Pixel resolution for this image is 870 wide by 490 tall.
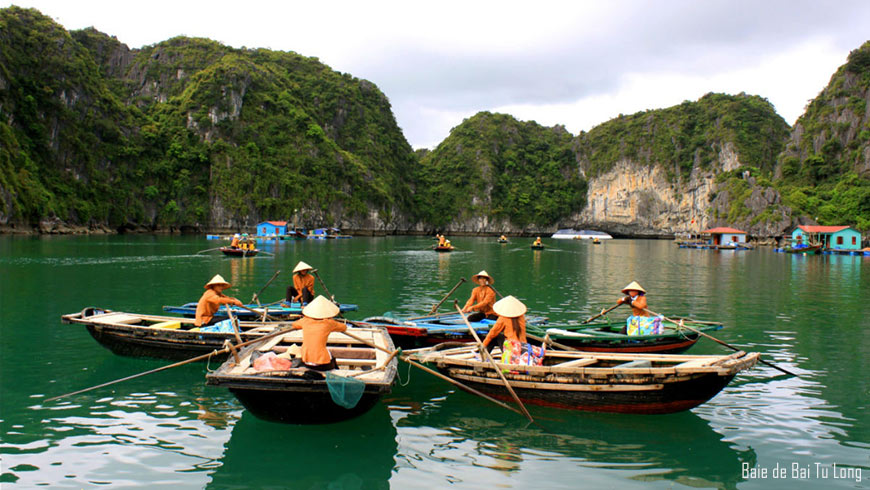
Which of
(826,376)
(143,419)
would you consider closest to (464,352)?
(143,419)

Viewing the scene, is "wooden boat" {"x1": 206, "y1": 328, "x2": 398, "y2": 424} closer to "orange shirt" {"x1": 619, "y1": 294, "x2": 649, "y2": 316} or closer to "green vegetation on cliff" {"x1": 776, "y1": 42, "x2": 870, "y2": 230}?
"orange shirt" {"x1": 619, "y1": 294, "x2": 649, "y2": 316}

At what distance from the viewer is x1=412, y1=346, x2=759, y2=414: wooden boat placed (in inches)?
249

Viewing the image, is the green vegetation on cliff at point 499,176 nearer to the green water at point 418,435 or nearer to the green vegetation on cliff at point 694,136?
the green vegetation on cliff at point 694,136

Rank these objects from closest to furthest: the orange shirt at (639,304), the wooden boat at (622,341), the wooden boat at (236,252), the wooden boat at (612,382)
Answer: the wooden boat at (612,382)
the wooden boat at (622,341)
the orange shirt at (639,304)
the wooden boat at (236,252)

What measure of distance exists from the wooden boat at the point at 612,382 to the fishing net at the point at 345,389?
187 centimetres

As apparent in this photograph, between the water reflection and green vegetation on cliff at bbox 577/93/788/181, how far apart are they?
104626 millimetres

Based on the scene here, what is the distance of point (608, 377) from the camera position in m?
6.46

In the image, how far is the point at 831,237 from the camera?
175 ft

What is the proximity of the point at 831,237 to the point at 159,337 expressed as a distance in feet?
215

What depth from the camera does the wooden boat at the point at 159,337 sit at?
28.3 feet

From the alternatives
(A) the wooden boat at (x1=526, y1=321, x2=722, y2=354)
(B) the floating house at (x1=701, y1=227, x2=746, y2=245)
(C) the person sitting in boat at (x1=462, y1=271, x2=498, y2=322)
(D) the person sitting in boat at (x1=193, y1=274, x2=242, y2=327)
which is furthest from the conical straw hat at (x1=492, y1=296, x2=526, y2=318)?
(B) the floating house at (x1=701, y1=227, x2=746, y2=245)

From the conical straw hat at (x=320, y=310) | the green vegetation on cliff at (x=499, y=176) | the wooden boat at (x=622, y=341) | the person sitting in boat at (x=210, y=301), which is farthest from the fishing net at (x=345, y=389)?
the green vegetation on cliff at (x=499, y=176)

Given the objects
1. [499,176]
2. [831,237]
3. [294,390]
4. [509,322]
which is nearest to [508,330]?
[509,322]

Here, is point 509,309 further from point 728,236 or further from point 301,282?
point 728,236
